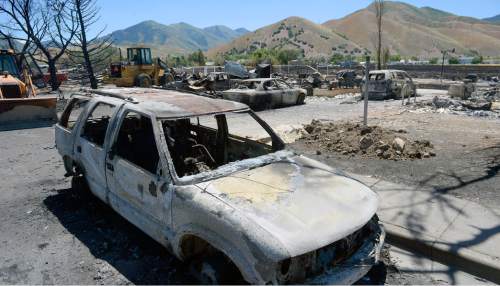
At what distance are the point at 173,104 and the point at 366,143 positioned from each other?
16.2ft

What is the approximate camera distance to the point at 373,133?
27.8 ft

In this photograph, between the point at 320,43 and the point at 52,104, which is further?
the point at 320,43

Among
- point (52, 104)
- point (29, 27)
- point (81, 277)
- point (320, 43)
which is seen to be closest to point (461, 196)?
point (81, 277)

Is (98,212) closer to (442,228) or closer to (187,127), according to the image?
(187,127)

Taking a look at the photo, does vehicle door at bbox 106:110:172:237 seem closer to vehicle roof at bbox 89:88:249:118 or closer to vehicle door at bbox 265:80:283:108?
vehicle roof at bbox 89:88:249:118

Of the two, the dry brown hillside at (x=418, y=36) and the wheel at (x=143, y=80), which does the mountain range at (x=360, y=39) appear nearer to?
the dry brown hillside at (x=418, y=36)

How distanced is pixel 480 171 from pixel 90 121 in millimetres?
6394

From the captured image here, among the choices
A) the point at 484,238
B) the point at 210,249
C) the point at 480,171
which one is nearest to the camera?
the point at 210,249

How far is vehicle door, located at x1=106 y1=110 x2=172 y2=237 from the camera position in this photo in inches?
137

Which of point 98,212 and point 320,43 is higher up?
point 320,43

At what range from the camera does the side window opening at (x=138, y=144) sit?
4281 mm

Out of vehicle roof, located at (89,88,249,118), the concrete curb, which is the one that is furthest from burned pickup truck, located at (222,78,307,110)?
the concrete curb

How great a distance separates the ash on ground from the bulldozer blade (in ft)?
29.9

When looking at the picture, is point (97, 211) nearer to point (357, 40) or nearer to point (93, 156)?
point (93, 156)
